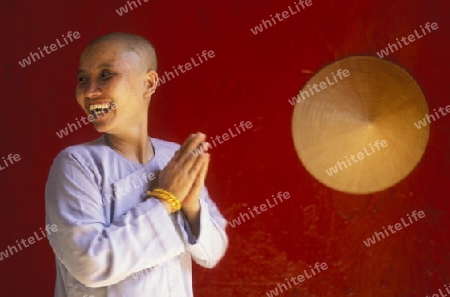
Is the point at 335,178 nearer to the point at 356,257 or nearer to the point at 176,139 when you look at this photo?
the point at 356,257

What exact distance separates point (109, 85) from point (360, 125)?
1.18 metres

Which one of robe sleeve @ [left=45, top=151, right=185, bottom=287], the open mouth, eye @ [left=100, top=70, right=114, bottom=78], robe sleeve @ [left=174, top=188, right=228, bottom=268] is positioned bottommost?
robe sleeve @ [left=174, top=188, right=228, bottom=268]

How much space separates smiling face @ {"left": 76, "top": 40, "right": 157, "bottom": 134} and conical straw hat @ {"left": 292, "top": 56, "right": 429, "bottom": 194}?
42.0 inches

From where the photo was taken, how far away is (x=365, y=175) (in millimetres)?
2053

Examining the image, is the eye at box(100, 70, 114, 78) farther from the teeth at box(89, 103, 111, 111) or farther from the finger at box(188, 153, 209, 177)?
the finger at box(188, 153, 209, 177)

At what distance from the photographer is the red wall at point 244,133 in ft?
6.72

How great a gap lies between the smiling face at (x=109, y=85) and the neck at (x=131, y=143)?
0.07 feet

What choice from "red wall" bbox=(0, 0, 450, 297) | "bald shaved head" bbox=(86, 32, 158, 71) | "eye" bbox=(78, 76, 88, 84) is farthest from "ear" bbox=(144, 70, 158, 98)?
"red wall" bbox=(0, 0, 450, 297)

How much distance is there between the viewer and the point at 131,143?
1.10 m

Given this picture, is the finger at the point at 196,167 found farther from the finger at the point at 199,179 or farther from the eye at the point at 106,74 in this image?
the eye at the point at 106,74

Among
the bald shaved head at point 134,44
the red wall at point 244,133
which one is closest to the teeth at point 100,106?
the bald shaved head at point 134,44

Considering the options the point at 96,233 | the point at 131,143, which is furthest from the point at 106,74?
the point at 96,233

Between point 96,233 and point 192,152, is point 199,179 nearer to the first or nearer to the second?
point 192,152

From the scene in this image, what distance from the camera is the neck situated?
109cm
